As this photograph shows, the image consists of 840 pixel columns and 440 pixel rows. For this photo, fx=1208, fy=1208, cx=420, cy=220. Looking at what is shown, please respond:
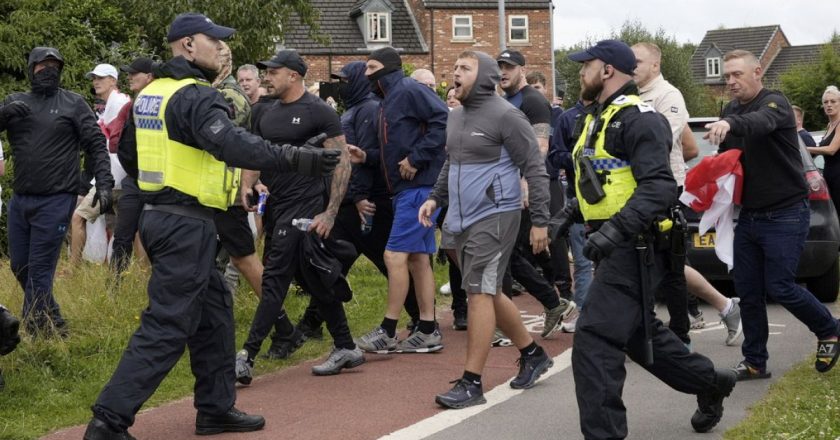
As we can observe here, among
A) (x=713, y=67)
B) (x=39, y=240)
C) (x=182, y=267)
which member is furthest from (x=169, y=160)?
(x=713, y=67)

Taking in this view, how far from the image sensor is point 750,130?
A: 7164 millimetres

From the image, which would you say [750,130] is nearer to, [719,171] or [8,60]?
[719,171]

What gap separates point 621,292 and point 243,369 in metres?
2.86

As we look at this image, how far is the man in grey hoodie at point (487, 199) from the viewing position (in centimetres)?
712

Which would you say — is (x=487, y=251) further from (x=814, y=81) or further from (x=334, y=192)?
(x=814, y=81)

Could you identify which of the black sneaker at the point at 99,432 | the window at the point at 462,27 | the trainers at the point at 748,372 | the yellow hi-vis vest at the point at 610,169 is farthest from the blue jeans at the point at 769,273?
the window at the point at 462,27

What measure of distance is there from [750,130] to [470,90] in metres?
1.69

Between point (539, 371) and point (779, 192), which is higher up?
point (779, 192)

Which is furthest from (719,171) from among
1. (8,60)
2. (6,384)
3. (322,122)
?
(8,60)

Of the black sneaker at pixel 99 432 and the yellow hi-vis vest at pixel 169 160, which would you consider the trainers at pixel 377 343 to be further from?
the black sneaker at pixel 99 432

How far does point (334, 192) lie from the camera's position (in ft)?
26.7

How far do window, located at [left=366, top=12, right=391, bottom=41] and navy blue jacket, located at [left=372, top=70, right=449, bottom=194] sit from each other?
149 ft

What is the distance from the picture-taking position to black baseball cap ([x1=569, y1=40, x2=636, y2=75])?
20.1ft

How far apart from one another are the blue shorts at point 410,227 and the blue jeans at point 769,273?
2229 mm
